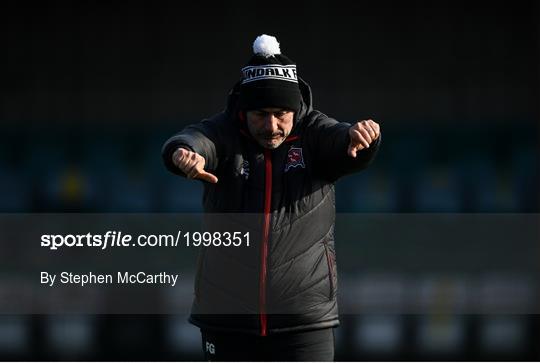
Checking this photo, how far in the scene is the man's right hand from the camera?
3.77 m

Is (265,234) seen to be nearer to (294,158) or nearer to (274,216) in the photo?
(274,216)

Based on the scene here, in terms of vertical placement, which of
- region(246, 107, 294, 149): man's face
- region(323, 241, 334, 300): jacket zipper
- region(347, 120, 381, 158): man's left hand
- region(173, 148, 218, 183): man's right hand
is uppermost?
region(246, 107, 294, 149): man's face

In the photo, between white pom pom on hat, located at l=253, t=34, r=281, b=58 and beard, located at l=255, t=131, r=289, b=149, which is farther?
white pom pom on hat, located at l=253, t=34, r=281, b=58

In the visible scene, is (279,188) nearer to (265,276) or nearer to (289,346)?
(265,276)

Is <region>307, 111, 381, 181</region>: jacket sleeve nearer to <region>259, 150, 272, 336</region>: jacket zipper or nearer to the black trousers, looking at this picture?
<region>259, 150, 272, 336</region>: jacket zipper

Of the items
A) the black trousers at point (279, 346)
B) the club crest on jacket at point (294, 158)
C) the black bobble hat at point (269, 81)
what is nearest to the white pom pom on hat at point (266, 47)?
the black bobble hat at point (269, 81)

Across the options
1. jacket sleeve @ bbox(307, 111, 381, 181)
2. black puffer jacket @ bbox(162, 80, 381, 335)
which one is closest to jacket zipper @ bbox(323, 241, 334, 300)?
black puffer jacket @ bbox(162, 80, 381, 335)

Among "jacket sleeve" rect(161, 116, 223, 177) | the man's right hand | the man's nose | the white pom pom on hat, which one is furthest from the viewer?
the white pom pom on hat

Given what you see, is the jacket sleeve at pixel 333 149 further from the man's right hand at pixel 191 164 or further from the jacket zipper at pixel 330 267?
the man's right hand at pixel 191 164

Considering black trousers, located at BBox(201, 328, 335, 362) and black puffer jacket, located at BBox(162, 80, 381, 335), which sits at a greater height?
black puffer jacket, located at BBox(162, 80, 381, 335)

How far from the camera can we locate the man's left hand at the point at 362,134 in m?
3.83

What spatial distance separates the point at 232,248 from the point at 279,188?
28 centimetres

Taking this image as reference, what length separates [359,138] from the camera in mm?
3822

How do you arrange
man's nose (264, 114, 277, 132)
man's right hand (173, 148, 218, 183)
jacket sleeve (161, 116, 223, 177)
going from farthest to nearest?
man's nose (264, 114, 277, 132) → jacket sleeve (161, 116, 223, 177) → man's right hand (173, 148, 218, 183)
